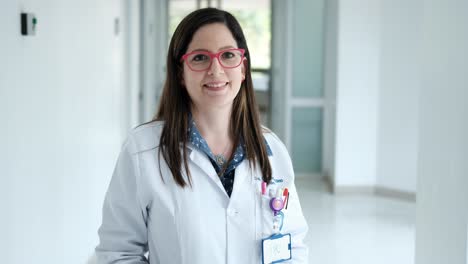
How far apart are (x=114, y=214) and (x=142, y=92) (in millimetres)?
5574

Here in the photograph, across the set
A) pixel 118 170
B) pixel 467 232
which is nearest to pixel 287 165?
pixel 118 170

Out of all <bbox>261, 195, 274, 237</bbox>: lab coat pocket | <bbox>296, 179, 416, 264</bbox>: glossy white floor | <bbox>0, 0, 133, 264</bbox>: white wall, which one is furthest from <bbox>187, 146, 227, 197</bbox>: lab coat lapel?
<bbox>296, 179, 416, 264</bbox>: glossy white floor

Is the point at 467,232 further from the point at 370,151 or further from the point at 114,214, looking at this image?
the point at 370,151

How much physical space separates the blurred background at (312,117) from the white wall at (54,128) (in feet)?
0.04

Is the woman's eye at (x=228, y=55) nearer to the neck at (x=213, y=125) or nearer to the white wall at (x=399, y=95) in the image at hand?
the neck at (x=213, y=125)

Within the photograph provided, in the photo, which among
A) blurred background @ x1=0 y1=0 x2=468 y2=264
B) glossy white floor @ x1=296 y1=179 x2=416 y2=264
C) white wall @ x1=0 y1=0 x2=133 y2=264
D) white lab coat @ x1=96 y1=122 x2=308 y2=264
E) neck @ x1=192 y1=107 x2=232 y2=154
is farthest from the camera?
glossy white floor @ x1=296 y1=179 x2=416 y2=264

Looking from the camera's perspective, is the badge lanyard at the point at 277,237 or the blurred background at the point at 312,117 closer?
the badge lanyard at the point at 277,237

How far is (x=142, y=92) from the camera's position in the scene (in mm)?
7121

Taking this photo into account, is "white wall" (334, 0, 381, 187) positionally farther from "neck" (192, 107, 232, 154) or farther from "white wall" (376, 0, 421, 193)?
"neck" (192, 107, 232, 154)

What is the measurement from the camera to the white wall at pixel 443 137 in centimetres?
263

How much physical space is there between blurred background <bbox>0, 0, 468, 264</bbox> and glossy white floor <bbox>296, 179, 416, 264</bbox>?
0.07ft

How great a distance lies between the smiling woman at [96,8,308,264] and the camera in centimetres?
164

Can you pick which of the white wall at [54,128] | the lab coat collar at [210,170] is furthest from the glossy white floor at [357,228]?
the lab coat collar at [210,170]

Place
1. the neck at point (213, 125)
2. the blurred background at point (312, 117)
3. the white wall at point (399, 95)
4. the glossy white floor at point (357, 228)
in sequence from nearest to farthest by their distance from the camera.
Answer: the neck at point (213, 125) < the blurred background at point (312, 117) < the glossy white floor at point (357, 228) < the white wall at point (399, 95)
